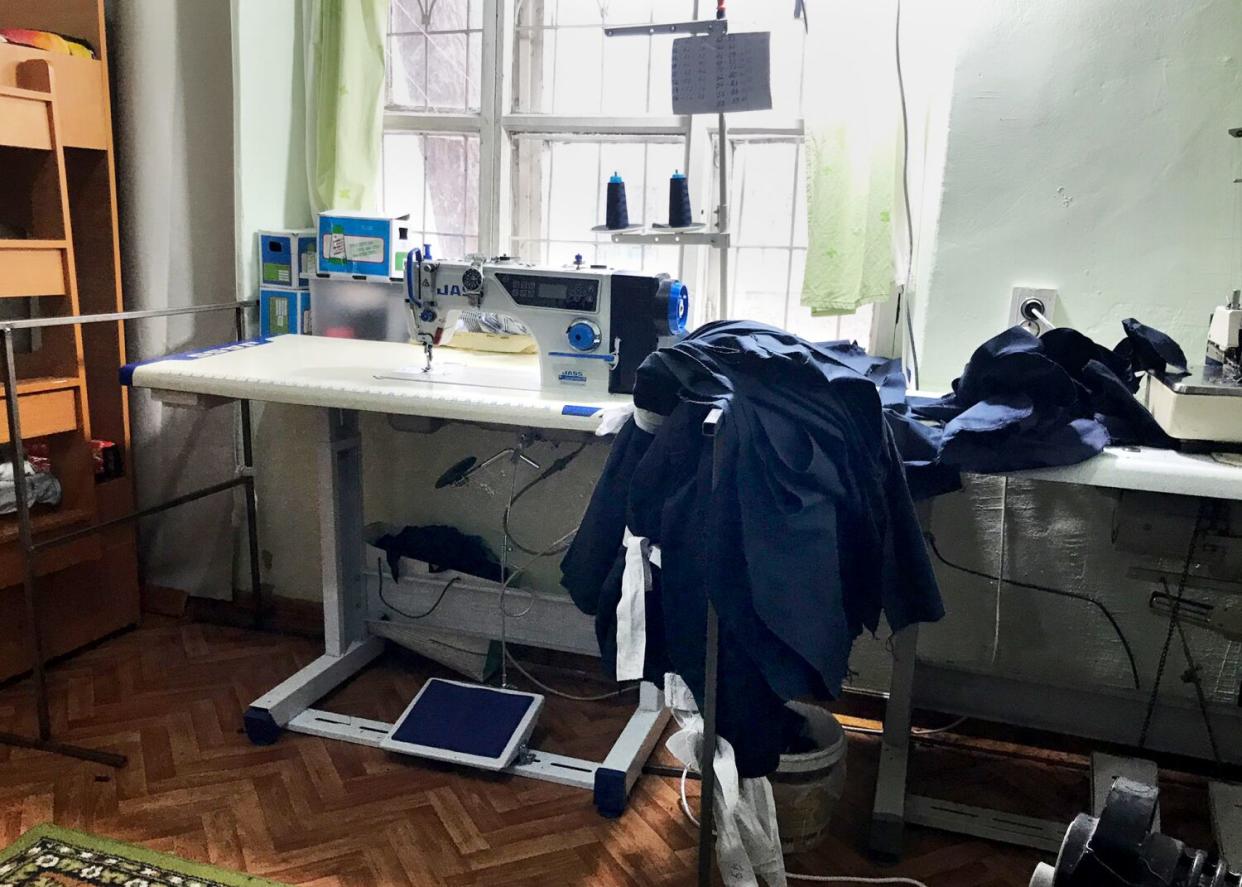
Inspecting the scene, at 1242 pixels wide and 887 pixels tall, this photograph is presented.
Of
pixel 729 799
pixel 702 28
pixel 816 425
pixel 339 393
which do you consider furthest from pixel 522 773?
pixel 702 28

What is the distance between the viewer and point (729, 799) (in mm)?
1512

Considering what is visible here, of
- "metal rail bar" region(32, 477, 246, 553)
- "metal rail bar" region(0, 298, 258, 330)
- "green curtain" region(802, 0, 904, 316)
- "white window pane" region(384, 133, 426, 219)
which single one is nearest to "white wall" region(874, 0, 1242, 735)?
"green curtain" region(802, 0, 904, 316)

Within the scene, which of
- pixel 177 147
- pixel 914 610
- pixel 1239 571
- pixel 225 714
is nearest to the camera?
pixel 914 610

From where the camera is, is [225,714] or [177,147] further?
[177,147]

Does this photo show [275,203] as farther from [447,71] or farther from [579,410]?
[579,410]

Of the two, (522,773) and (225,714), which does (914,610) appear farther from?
(225,714)

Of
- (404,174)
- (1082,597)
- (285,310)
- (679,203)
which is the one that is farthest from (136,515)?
(1082,597)

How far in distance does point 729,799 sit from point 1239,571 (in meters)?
1.03

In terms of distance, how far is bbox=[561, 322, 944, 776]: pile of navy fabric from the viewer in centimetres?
136

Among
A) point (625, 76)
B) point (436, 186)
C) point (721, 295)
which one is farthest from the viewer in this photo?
point (436, 186)

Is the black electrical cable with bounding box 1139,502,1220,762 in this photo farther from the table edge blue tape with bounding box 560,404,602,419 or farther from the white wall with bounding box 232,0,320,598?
the white wall with bounding box 232,0,320,598

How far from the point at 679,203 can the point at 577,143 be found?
62 centimetres

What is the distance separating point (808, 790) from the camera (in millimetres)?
1840

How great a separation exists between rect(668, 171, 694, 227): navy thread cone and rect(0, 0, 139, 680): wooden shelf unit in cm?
142
